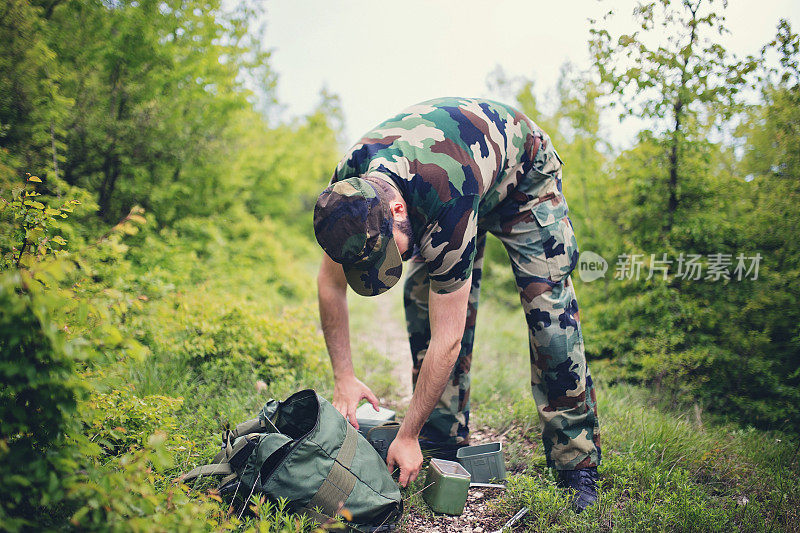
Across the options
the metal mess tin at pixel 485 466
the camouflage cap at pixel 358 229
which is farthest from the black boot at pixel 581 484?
the camouflage cap at pixel 358 229

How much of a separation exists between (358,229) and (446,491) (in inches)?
51.3

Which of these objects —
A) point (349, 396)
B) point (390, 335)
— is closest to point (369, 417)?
point (349, 396)

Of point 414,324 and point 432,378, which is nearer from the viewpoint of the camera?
point 432,378

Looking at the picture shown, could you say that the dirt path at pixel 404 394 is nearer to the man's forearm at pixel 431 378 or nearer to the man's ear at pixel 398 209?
the man's forearm at pixel 431 378

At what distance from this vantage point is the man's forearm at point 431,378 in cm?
186

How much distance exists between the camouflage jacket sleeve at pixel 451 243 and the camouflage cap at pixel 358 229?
0.49ft

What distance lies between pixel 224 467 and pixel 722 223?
12.5 feet

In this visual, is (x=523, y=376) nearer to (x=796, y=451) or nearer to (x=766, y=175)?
(x=796, y=451)

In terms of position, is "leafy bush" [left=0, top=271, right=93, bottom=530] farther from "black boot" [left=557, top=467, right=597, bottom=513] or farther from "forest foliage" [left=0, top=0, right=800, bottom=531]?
"black boot" [left=557, top=467, right=597, bottom=513]

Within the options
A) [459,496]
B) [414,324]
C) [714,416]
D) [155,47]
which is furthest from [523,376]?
[155,47]

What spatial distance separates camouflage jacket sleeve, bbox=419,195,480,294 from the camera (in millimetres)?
1774

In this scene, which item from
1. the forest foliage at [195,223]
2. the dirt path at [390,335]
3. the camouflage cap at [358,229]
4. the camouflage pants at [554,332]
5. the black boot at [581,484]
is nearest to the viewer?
the camouflage cap at [358,229]

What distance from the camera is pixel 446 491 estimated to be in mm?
2062

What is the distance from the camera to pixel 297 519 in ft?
5.92
